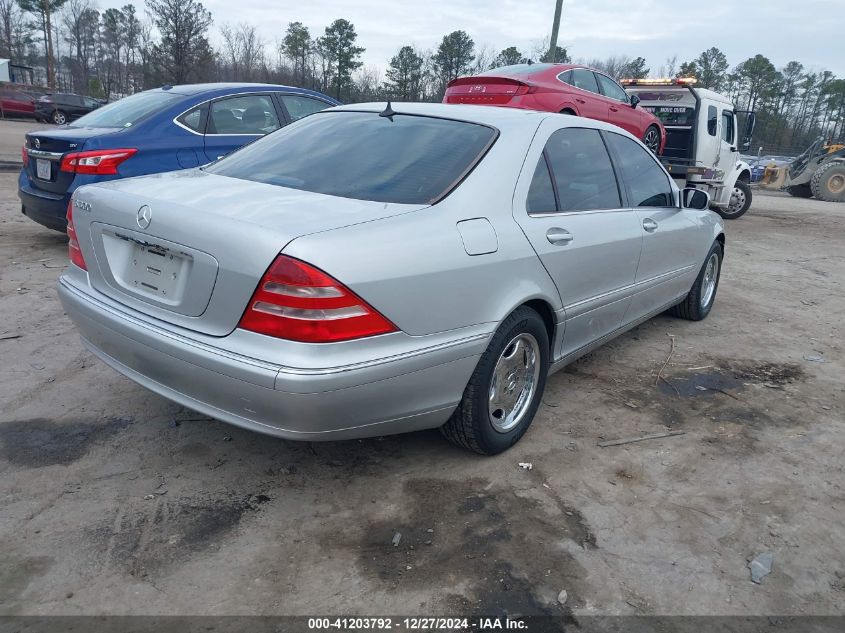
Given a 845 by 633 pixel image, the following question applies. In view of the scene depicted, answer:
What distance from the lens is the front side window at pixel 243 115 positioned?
246 inches

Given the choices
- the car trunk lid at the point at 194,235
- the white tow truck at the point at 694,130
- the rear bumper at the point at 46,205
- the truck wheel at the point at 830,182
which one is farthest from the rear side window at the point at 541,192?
the truck wheel at the point at 830,182

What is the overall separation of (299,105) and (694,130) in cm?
736

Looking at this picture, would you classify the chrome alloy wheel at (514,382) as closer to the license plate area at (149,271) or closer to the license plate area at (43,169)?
the license plate area at (149,271)

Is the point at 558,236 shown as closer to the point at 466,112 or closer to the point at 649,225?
the point at 466,112

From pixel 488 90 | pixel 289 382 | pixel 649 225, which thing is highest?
pixel 488 90

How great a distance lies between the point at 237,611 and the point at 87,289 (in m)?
1.66

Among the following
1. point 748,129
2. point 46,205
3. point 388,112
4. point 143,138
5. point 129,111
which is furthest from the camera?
point 748,129

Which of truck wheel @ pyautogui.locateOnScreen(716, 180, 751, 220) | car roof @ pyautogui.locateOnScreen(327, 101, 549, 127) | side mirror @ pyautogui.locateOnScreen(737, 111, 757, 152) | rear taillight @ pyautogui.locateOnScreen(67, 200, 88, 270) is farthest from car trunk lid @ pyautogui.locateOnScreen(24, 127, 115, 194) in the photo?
truck wheel @ pyautogui.locateOnScreen(716, 180, 751, 220)

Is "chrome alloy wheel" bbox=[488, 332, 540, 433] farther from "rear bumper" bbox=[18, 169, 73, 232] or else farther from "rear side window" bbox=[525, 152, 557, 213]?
"rear bumper" bbox=[18, 169, 73, 232]

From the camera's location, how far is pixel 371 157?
3047mm

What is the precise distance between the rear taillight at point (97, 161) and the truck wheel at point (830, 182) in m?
20.1

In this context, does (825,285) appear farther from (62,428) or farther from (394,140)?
(62,428)

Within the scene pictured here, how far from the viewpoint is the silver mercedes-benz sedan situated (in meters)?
2.32

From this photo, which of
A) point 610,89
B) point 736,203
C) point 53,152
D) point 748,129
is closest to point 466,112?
point 53,152
